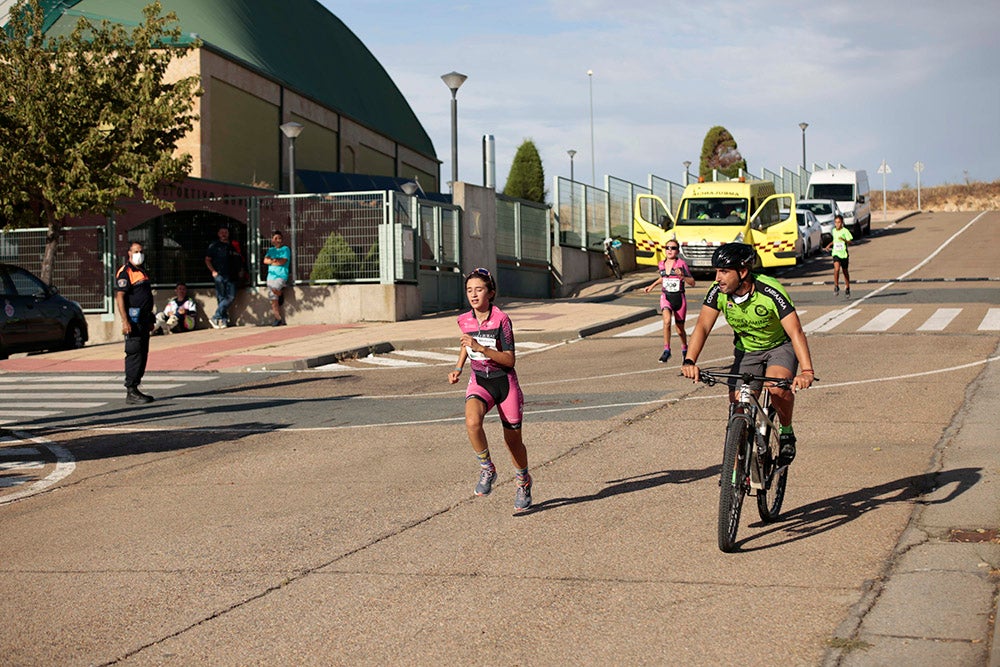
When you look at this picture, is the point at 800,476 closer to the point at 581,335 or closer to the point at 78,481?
the point at 78,481

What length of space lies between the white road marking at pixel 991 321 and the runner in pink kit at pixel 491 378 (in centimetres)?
1427

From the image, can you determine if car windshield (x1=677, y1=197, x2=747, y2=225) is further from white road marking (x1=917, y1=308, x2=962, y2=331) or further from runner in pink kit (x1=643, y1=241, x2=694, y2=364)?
runner in pink kit (x1=643, y1=241, x2=694, y2=364)

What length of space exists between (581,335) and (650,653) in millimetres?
18061

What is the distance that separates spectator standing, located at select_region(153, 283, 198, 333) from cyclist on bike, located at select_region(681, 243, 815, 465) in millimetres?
20858

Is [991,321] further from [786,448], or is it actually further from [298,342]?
[786,448]

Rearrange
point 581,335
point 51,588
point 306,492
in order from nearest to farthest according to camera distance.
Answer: point 51,588 → point 306,492 → point 581,335

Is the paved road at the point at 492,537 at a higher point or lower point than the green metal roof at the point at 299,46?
lower

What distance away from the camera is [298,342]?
2336cm

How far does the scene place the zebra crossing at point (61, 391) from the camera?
15.6m

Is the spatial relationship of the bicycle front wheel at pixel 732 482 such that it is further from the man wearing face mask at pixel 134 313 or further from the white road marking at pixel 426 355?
the white road marking at pixel 426 355

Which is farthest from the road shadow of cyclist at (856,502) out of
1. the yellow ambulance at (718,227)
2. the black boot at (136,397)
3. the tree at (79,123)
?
the yellow ambulance at (718,227)

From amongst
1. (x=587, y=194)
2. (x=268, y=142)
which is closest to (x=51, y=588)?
(x=587, y=194)

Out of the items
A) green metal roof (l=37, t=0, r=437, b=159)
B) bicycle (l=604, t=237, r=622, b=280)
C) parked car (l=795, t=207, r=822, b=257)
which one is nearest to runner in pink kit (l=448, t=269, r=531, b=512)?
bicycle (l=604, t=237, r=622, b=280)

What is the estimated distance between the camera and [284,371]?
65.0ft
